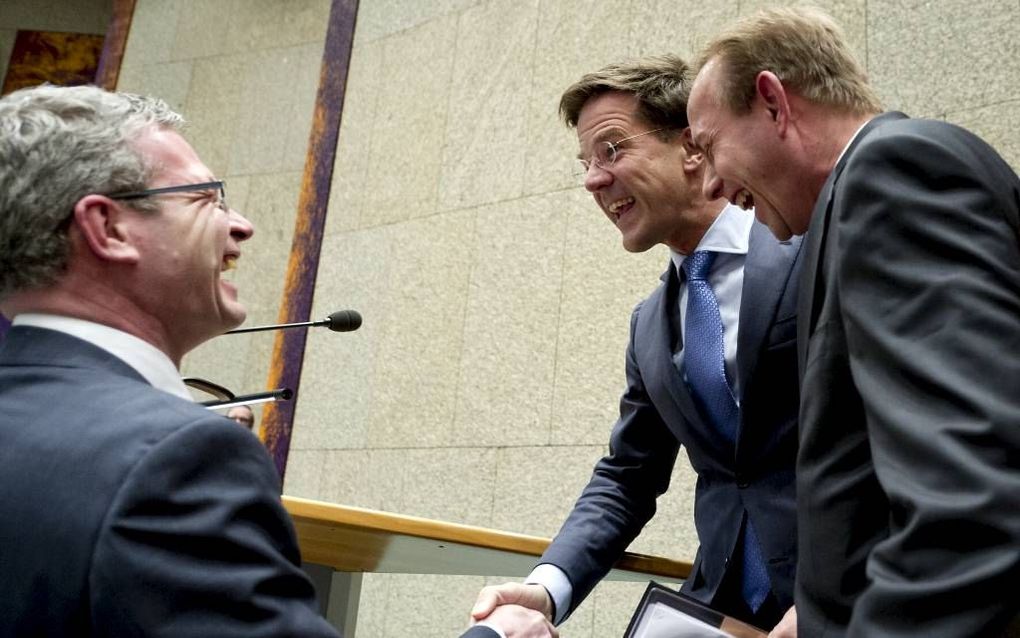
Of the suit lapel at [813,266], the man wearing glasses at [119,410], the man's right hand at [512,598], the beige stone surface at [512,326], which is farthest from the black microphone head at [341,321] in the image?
the beige stone surface at [512,326]

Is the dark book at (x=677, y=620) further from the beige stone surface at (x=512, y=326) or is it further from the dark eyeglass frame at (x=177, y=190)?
the beige stone surface at (x=512, y=326)

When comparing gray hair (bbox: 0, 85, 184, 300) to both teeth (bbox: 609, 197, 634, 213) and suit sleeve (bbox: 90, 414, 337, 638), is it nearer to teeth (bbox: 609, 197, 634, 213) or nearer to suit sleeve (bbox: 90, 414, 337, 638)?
suit sleeve (bbox: 90, 414, 337, 638)

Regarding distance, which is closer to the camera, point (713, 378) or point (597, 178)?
point (713, 378)

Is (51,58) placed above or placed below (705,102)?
above

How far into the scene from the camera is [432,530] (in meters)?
1.86

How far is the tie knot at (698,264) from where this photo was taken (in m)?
2.18

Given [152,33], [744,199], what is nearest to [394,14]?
[152,33]

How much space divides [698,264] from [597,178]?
14.9 inches

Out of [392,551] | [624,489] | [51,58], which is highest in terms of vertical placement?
[51,58]

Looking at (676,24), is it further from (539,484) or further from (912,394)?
(912,394)

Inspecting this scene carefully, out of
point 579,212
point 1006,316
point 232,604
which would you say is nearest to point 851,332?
point 1006,316

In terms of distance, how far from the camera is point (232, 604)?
1012mm

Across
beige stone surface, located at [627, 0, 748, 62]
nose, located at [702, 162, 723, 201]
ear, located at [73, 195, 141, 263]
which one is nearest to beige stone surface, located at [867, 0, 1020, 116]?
beige stone surface, located at [627, 0, 748, 62]

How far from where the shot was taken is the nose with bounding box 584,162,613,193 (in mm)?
2434
